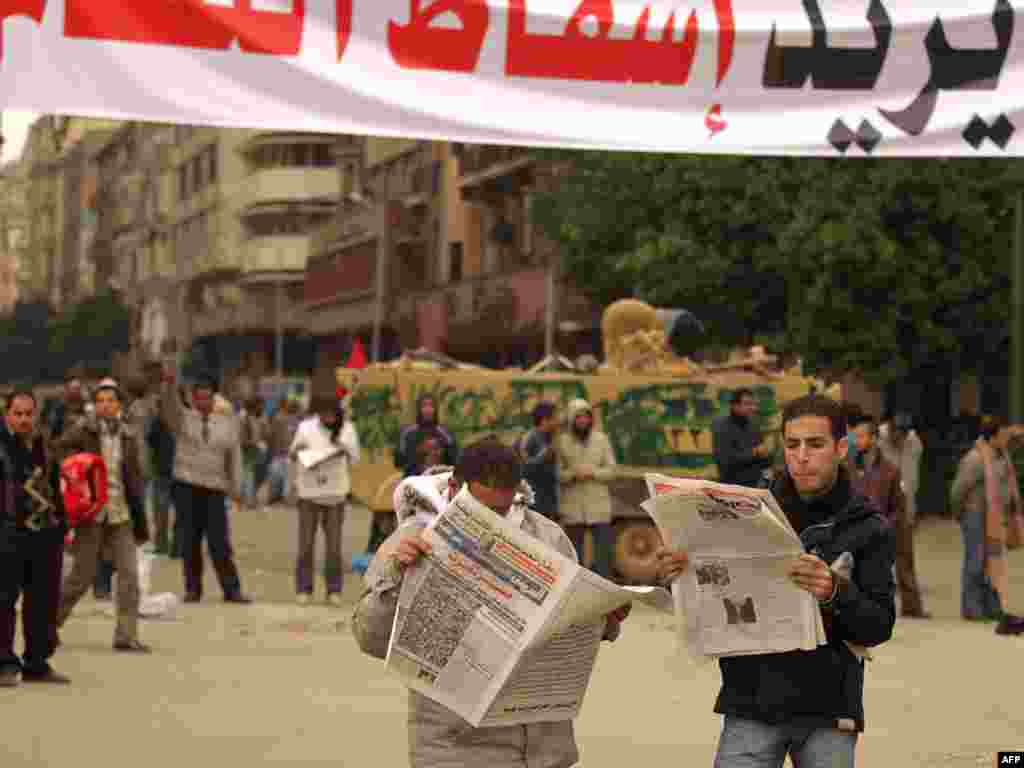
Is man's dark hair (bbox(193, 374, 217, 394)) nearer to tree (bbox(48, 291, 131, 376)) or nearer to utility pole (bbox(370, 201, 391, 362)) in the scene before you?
utility pole (bbox(370, 201, 391, 362))

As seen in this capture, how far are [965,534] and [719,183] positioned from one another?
A: 16.3 meters

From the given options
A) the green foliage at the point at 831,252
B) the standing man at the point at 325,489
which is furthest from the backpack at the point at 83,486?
the green foliage at the point at 831,252

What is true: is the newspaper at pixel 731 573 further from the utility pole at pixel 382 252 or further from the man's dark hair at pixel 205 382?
the utility pole at pixel 382 252

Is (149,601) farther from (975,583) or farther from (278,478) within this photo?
(278,478)

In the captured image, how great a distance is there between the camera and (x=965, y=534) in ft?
54.0

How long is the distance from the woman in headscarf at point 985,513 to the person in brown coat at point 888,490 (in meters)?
0.43

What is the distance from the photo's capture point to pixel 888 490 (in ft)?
50.6

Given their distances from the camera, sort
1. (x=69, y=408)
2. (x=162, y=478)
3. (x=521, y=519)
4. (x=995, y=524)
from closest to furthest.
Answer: (x=521, y=519) → (x=995, y=524) → (x=69, y=408) → (x=162, y=478)

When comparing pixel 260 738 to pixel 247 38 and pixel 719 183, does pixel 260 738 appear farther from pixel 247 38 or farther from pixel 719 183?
pixel 719 183

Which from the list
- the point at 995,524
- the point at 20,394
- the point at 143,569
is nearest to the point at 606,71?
the point at 20,394

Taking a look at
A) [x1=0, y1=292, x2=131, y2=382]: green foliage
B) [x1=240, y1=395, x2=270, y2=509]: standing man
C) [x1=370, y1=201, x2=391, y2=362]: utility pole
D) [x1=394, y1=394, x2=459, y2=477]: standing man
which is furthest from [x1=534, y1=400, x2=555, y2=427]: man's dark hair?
[x1=0, y1=292, x2=131, y2=382]: green foliage

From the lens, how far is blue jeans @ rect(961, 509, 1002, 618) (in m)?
16.5

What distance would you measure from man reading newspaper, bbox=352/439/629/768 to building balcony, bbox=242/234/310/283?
68461 mm

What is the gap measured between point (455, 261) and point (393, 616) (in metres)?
52.8
